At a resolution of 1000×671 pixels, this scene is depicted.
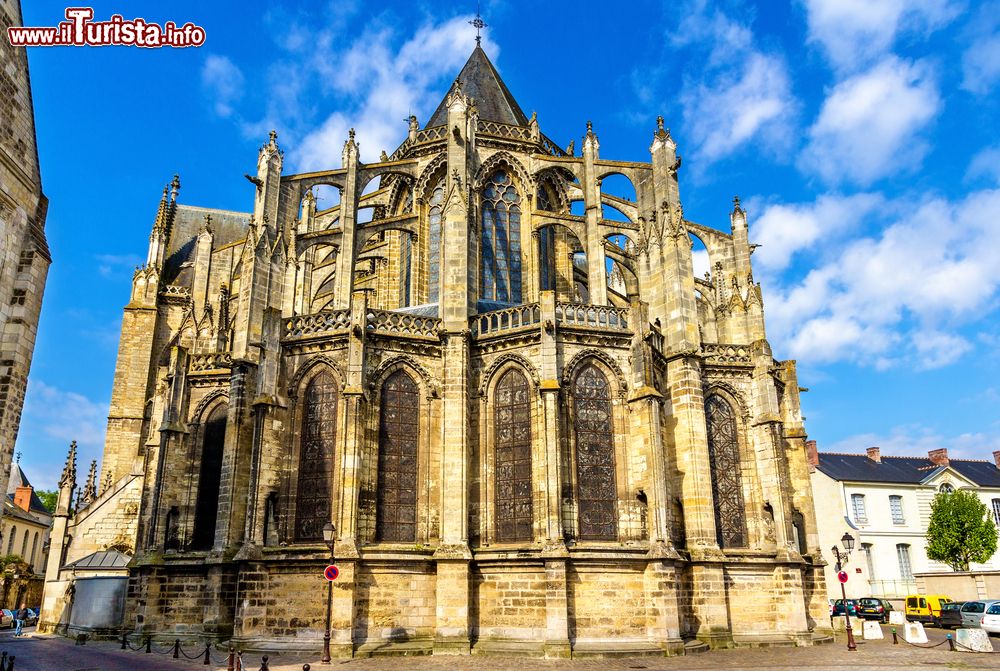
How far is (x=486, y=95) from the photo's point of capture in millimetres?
30047

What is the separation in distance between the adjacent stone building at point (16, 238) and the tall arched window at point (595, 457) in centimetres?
1259

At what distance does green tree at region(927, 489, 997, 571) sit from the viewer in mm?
38500

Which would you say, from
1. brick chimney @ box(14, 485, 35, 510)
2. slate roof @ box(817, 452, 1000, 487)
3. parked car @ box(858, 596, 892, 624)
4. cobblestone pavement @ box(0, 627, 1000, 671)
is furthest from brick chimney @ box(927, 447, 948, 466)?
brick chimney @ box(14, 485, 35, 510)

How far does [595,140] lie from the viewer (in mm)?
25344

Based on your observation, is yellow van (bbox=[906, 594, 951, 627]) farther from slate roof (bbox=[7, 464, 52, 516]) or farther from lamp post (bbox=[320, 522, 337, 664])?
slate roof (bbox=[7, 464, 52, 516])

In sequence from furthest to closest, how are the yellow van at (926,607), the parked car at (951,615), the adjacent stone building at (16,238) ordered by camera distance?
1. the yellow van at (926,607)
2. the parked car at (951,615)
3. the adjacent stone building at (16,238)

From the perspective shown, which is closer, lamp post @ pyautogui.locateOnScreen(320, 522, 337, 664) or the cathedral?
lamp post @ pyautogui.locateOnScreen(320, 522, 337, 664)

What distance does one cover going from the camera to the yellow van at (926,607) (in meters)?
30.4

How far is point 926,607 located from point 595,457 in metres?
19.8

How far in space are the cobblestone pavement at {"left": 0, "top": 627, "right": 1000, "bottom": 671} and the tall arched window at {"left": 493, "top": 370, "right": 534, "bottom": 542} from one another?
3.26m

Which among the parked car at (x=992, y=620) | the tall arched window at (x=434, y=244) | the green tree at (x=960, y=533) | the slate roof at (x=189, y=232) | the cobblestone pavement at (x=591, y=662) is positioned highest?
the slate roof at (x=189, y=232)

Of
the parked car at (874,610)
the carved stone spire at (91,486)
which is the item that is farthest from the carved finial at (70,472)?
the parked car at (874,610)

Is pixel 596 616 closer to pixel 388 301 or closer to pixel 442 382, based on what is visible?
pixel 442 382

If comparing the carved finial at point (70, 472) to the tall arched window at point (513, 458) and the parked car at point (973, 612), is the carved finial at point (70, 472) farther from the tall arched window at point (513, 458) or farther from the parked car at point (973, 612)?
the parked car at point (973, 612)
